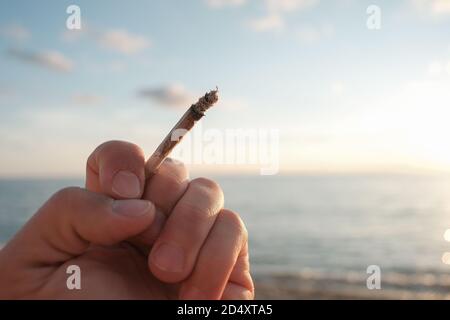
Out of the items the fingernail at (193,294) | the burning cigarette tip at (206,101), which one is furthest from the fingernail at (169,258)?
the burning cigarette tip at (206,101)

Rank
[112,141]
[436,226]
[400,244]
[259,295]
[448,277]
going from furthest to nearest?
[436,226], [400,244], [448,277], [259,295], [112,141]

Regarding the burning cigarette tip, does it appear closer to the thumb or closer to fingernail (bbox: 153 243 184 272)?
the thumb

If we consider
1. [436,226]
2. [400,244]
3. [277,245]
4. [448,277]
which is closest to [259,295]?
[448,277]

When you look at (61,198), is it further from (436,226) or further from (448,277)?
(436,226)

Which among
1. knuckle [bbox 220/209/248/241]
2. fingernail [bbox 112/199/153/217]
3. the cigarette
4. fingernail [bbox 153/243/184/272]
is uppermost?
the cigarette

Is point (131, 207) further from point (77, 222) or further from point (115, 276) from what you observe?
point (115, 276)

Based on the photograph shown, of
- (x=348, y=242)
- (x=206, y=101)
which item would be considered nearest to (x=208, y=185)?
(x=206, y=101)

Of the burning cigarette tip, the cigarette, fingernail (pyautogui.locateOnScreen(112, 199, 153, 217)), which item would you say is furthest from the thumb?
the burning cigarette tip
